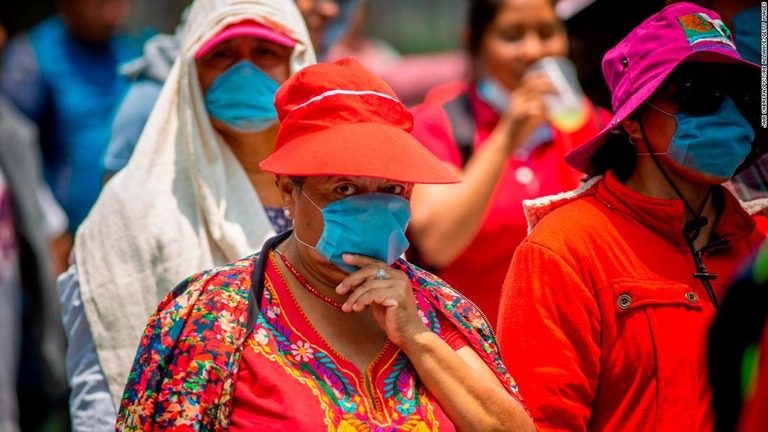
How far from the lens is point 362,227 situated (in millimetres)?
3684

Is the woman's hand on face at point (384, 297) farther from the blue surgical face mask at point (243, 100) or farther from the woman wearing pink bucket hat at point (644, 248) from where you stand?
the blue surgical face mask at point (243, 100)

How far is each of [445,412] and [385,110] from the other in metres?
0.78

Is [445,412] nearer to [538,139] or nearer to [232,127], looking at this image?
[232,127]

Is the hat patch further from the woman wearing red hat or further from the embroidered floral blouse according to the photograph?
the embroidered floral blouse

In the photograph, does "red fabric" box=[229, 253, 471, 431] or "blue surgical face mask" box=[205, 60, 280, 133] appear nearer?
"red fabric" box=[229, 253, 471, 431]

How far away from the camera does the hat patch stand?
427 centimetres

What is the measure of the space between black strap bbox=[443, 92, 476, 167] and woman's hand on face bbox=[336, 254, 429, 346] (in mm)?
2080

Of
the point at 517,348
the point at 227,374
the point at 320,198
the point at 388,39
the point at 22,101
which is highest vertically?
the point at 320,198

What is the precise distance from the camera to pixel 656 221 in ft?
14.0

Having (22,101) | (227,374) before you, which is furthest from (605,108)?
(22,101)

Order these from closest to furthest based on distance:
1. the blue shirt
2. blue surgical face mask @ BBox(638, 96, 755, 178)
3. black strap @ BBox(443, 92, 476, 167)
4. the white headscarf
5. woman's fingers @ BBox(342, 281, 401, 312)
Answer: woman's fingers @ BBox(342, 281, 401, 312) < blue surgical face mask @ BBox(638, 96, 755, 178) < the white headscarf < black strap @ BBox(443, 92, 476, 167) < the blue shirt

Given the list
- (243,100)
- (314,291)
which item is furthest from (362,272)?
(243,100)

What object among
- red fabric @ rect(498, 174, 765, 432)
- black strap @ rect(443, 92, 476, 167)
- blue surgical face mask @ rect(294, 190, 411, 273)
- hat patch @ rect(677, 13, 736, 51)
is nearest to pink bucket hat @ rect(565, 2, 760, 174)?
hat patch @ rect(677, 13, 736, 51)

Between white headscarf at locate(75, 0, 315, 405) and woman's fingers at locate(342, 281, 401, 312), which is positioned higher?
woman's fingers at locate(342, 281, 401, 312)
